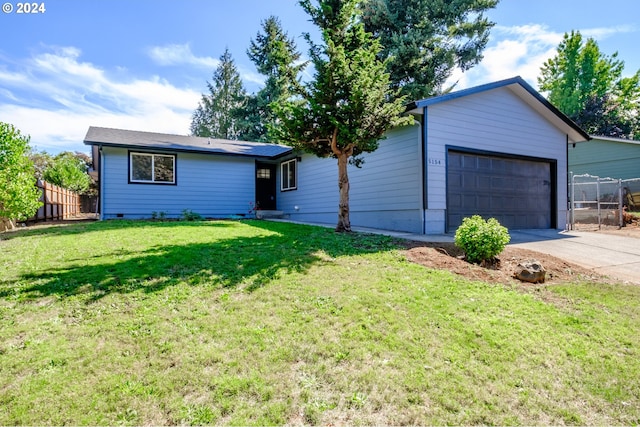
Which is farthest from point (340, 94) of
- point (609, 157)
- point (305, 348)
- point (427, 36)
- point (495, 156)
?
point (609, 157)

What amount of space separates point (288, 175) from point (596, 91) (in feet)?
102

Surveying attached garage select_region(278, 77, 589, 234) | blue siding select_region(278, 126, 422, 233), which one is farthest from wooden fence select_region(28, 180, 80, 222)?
attached garage select_region(278, 77, 589, 234)

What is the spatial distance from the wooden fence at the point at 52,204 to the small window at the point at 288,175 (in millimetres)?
9079

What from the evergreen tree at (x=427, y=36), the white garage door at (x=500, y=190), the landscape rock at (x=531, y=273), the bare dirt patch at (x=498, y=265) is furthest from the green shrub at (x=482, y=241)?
the evergreen tree at (x=427, y=36)

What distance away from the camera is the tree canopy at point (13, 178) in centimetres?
862

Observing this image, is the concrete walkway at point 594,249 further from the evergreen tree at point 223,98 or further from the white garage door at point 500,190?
the evergreen tree at point 223,98

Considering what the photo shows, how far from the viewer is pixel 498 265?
213 inches

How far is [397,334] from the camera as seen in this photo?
3.05 metres

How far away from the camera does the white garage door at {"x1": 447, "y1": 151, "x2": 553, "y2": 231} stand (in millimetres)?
9234

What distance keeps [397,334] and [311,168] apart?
35.6 ft

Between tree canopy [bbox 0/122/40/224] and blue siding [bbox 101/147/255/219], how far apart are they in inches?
136

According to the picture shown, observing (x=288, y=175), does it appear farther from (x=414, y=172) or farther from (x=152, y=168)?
(x=414, y=172)

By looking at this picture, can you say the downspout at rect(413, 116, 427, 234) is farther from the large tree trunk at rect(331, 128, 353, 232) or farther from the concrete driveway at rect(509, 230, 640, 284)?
the concrete driveway at rect(509, 230, 640, 284)

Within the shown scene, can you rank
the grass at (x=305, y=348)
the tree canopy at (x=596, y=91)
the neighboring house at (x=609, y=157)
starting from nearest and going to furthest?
the grass at (x=305, y=348), the neighboring house at (x=609, y=157), the tree canopy at (x=596, y=91)
